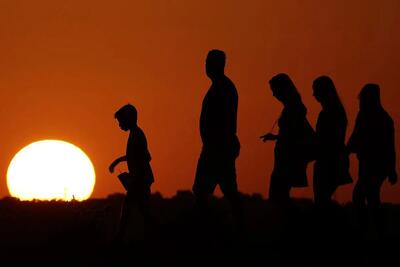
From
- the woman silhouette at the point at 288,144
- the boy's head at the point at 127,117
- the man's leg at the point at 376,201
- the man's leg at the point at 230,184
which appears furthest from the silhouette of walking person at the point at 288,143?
the boy's head at the point at 127,117

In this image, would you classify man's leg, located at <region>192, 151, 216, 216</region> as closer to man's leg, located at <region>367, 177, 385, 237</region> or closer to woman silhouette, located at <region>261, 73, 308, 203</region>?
woman silhouette, located at <region>261, 73, 308, 203</region>

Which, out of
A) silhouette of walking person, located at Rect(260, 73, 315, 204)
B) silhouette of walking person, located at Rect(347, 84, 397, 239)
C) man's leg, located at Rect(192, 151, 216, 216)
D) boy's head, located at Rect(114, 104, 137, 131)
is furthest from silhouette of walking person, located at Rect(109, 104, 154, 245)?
silhouette of walking person, located at Rect(347, 84, 397, 239)

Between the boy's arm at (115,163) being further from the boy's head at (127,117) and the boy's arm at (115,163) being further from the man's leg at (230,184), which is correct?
the man's leg at (230,184)

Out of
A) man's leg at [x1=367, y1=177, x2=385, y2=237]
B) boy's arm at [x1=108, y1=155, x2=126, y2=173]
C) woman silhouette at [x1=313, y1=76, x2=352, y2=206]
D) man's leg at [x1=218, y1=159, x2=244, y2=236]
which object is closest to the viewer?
man's leg at [x1=218, y1=159, x2=244, y2=236]

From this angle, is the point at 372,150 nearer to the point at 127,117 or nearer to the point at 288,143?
the point at 288,143

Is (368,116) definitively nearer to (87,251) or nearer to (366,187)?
(366,187)

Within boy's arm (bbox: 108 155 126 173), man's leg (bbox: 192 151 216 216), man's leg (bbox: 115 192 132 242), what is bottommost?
man's leg (bbox: 115 192 132 242)

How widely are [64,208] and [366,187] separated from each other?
6294 mm

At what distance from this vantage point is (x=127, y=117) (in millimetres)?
12883

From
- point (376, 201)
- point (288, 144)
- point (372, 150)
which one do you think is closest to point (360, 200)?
point (376, 201)

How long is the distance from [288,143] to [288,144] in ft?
0.04

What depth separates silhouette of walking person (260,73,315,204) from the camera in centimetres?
1245

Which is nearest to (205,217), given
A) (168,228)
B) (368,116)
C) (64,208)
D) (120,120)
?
(168,228)

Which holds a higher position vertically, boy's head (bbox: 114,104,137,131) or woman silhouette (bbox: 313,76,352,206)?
boy's head (bbox: 114,104,137,131)
